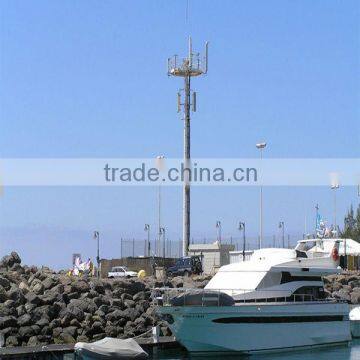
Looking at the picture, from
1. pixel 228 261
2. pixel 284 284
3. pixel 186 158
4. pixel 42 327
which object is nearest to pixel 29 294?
pixel 42 327

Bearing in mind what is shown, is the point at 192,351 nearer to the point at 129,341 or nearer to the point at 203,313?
the point at 203,313

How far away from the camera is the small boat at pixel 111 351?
24.4 metres

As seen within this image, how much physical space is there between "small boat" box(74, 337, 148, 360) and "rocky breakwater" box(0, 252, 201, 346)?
8.68m

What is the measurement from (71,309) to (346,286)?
72.7 feet

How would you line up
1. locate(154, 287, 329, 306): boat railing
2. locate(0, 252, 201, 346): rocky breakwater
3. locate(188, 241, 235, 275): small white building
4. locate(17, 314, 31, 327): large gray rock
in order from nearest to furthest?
locate(154, 287, 329, 306): boat railing → locate(0, 252, 201, 346): rocky breakwater → locate(17, 314, 31, 327): large gray rock → locate(188, 241, 235, 275): small white building

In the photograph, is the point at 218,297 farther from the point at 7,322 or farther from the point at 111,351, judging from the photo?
the point at 7,322

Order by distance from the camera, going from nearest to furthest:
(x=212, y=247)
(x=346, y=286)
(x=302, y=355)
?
1. (x=302, y=355)
2. (x=346, y=286)
3. (x=212, y=247)

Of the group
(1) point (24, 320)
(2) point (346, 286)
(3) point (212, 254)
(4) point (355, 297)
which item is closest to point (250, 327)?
(1) point (24, 320)

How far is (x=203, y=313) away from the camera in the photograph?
31.9 metres

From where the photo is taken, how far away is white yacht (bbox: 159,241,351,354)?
32094mm

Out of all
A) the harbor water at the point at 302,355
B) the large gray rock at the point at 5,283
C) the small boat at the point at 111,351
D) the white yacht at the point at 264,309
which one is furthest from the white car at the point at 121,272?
the small boat at the point at 111,351

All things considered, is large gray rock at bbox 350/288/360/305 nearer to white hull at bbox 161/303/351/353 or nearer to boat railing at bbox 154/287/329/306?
boat railing at bbox 154/287/329/306

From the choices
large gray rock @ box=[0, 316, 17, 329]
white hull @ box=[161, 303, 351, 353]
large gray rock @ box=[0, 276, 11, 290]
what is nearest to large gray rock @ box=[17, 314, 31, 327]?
large gray rock @ box=[0, 316, 17, 329]

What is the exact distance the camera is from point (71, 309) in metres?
35.9
